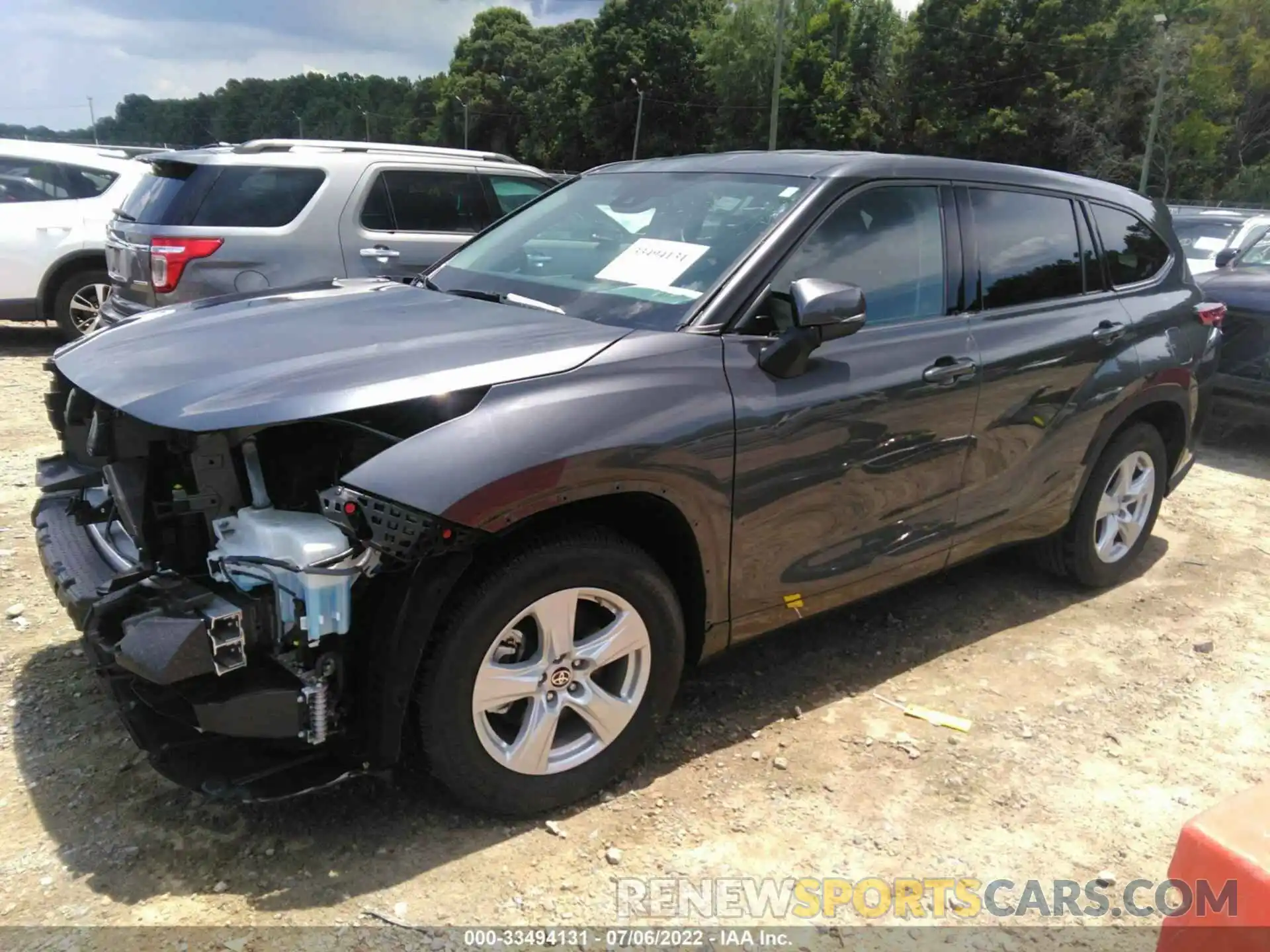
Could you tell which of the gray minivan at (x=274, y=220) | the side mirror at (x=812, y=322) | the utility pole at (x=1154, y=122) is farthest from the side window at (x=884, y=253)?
the utility pole at (x=1154, y=122)

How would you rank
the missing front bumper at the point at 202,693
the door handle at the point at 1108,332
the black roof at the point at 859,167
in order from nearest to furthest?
the missing front bumper at the point at 202,693 < the black roof at the point at 859,167 < the door handle at the point at 1108,332

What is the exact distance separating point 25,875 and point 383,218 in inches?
204

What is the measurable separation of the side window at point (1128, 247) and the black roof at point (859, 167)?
0.45 ft

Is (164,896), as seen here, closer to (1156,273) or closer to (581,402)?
(581,402)

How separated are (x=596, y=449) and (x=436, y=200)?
5.19m

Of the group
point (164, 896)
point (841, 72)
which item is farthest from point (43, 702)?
point (841, 72)

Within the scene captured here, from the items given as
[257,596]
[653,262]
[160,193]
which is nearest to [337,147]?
[160,193]

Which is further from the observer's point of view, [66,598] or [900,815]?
[900,815]

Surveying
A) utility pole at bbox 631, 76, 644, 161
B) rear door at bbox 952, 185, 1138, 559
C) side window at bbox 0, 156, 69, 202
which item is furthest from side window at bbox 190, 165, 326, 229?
utility pole at bbox 631, 76, 644, 161

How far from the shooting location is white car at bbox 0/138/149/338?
324 inches

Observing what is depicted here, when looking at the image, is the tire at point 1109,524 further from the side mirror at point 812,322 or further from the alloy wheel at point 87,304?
the alloy wheel at point 87,304

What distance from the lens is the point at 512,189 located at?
7637mm

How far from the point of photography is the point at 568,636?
2.54m

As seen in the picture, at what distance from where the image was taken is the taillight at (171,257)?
5922 millimetres
